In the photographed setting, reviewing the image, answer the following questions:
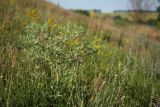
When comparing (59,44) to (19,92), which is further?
(59,44)

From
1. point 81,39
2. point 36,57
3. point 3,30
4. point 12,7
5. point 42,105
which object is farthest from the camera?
point 12,7

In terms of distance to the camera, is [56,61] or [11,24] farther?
[11,24]

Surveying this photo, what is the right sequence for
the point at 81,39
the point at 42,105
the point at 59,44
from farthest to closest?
the point at 81,39 → the point at 59,44 → the point at 42,105

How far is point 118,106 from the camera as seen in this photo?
11.1ft

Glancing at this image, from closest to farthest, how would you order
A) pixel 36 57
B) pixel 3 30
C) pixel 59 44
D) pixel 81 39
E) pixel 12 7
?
pixel 36 57, pixel 59 44, pixel 81 39, pixel 3 30, pixel 12 7

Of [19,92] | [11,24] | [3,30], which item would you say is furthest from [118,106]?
[11,24]

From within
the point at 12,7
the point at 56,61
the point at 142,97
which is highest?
the point at 12,7

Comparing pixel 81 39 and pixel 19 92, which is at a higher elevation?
pixel 81 39

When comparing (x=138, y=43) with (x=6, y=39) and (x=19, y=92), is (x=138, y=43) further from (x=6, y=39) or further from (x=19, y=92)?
(x=19, y=92)

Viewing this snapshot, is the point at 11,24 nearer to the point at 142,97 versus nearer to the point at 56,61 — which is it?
the point at 56,61

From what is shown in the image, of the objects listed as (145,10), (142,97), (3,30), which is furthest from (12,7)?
(145,10)

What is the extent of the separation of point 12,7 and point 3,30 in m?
2.30

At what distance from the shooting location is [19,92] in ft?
10.8

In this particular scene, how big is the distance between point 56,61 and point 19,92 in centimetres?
65
